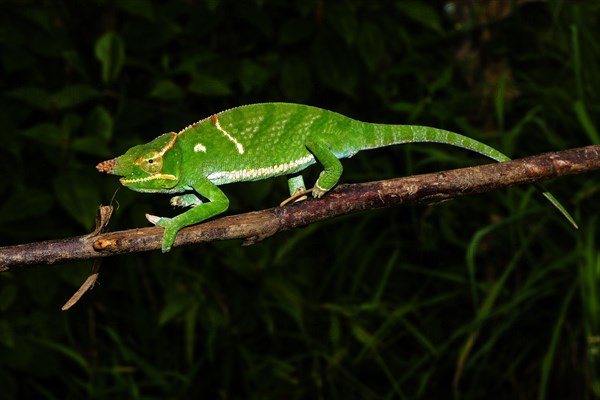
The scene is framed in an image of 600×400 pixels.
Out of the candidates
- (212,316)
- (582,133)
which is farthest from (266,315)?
(582,133)

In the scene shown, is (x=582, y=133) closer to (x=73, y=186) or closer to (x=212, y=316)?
(x=212, y=316)

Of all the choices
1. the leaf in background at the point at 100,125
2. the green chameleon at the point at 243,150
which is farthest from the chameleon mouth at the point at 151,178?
the leaf in background at the point at 100,125

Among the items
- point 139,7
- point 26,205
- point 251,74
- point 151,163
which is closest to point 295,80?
point 251,74

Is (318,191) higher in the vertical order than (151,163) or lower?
lower

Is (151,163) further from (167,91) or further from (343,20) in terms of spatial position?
(343,20)

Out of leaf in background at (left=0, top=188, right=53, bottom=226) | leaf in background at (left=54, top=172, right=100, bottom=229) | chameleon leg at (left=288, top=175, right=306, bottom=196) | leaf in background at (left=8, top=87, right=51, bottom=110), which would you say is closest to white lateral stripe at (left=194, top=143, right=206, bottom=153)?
chameleon leg at (left=288, top=175, right=306, bottom=196)
